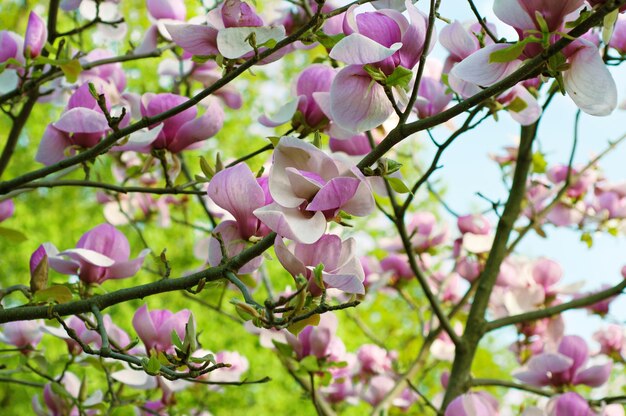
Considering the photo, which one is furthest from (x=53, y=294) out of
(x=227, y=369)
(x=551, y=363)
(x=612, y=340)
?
(x=612, y=340)

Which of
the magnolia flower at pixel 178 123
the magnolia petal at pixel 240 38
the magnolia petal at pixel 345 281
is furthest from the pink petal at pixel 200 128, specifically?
the magnolia petal at pixel 345 281

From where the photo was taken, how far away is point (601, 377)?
1591 millimetres

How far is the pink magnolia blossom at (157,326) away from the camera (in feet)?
3.89

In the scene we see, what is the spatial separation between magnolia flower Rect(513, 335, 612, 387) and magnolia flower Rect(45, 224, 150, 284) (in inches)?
36.2

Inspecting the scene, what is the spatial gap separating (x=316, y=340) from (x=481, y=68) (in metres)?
0.84

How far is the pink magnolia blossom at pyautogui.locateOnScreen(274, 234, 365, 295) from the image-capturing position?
0.73 m

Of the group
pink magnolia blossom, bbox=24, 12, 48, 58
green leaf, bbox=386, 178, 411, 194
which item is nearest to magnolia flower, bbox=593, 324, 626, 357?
green leaf, bbox=386, 178, 411, 194

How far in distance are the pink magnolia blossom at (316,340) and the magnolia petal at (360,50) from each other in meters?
0.75

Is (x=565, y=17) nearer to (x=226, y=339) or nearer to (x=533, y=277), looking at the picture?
(x=533, y=277)

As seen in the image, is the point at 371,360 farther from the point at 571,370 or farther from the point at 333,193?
the point at 333,193

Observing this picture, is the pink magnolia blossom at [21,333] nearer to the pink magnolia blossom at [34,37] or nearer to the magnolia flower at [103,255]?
the magnolia flower at [103,255]

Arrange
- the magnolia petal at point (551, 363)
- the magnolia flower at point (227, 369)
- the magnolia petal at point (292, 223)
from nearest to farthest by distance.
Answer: the magnolia petal at point (292, 223), the magnolia petal at point (551, 363), the magnolia flower at point (227, 369)

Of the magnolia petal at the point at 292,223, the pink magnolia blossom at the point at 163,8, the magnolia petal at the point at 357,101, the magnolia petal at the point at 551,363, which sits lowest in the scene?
the magnolia petal at the point at 292,223

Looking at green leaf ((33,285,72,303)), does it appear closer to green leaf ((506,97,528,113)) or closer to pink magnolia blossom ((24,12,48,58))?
pink magnolia blossom ((24,12,48,58))
